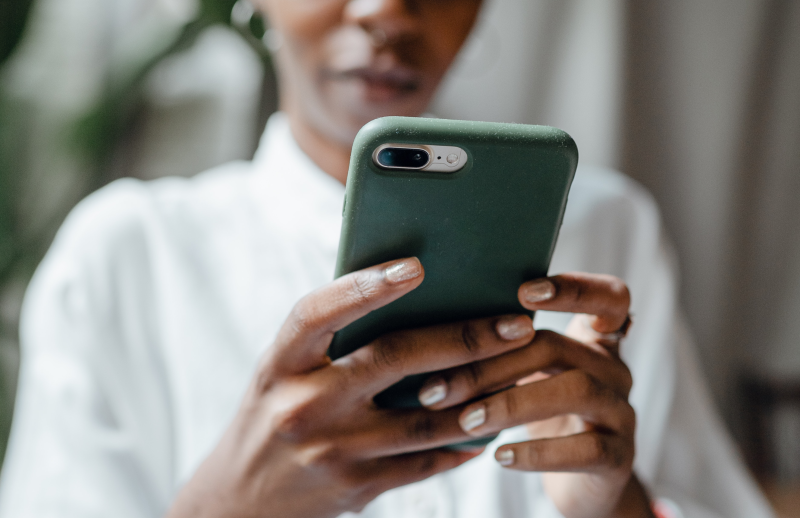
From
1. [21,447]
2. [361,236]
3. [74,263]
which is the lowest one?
[21,447]

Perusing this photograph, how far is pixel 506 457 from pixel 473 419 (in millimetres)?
28

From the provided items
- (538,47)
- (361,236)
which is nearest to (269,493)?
(361,236)

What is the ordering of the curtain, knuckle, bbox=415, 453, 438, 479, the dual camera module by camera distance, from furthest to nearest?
the curtain → knuckle, bbox=415, 453, 438, 479 → the dual camera module

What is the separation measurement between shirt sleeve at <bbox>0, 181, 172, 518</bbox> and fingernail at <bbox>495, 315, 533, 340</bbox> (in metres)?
0.30

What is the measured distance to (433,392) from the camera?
0.29 m

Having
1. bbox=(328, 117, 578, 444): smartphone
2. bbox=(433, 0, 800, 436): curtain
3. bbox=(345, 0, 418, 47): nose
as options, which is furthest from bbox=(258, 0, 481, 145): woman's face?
bbox=(433, 0, 800, 436): curtain

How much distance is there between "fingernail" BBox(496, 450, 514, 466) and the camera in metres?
0.29

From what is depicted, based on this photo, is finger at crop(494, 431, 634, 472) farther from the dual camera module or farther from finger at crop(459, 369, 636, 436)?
A: the dual camera module

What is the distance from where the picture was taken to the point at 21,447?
439 mm

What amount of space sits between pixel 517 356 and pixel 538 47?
0.60 meters

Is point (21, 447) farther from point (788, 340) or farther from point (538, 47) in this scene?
point (788, 340)

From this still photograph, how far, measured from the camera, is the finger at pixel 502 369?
29 centimetres

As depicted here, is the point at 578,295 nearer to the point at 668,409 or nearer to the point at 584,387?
the point at 584,387

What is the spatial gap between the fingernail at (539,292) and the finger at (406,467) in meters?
0.11
